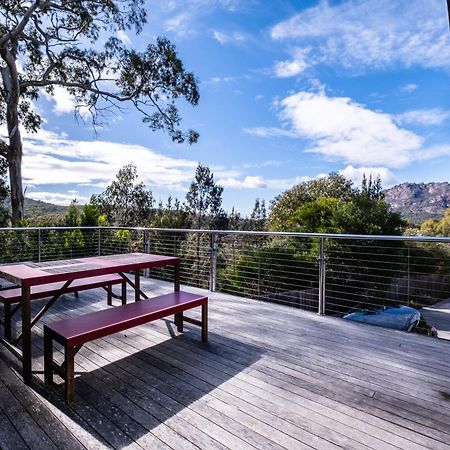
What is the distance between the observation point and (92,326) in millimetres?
2137

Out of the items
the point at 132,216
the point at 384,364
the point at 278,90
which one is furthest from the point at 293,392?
the point at 132,216

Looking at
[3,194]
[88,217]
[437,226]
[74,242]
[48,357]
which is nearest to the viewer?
[48,357]

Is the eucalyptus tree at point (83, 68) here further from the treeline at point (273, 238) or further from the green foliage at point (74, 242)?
the green foliage at point (74, 242)

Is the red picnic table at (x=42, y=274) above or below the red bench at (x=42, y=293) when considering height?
above

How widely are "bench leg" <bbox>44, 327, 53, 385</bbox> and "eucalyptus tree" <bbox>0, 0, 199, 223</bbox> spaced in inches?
439

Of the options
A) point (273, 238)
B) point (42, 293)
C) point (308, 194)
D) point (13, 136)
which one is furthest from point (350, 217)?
point (13, 136)

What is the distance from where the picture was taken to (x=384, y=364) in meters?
2.45

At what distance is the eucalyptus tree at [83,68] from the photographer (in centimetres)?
1104

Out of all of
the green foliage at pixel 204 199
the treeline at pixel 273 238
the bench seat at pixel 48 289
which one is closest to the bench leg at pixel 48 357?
the bench seat at pixel 48 289

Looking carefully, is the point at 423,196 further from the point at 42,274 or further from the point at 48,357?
the point at 48,357

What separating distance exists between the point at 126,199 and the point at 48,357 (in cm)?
1788

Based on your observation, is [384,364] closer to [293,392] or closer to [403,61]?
[293,392]

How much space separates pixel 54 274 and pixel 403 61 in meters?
14.5

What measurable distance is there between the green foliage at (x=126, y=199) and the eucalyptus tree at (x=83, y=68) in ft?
20.9
